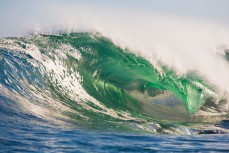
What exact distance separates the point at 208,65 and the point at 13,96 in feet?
27.6

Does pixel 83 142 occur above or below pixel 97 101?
below

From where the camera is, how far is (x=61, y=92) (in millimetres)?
9477

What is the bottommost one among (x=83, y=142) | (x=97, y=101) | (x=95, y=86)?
(x=83, y=142)

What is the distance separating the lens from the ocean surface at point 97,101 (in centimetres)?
555

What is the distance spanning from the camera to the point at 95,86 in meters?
10.9

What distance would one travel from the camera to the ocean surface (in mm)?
5551

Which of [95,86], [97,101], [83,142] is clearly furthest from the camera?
[95,86]

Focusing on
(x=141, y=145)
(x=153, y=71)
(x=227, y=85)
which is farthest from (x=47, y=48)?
(x=227, y=85)

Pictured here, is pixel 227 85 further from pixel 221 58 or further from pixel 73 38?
pixel 73 38

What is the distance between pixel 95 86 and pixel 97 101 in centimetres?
93

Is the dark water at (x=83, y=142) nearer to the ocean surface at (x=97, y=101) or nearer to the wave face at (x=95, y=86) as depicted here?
the ocean surface at (x=97, y=101)

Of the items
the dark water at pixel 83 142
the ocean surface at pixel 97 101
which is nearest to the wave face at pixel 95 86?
the ocean surface at pixel 97 101

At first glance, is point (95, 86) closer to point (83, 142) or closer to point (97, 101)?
point (97, 101)

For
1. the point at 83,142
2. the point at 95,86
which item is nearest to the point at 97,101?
the point at 95,86
